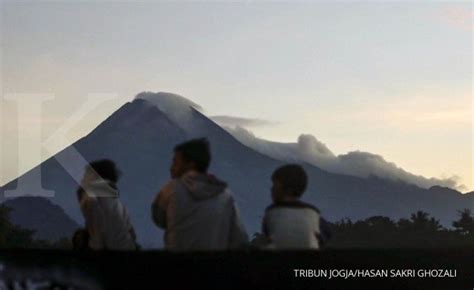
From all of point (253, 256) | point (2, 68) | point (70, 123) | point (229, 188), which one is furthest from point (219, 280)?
point (2, 68)

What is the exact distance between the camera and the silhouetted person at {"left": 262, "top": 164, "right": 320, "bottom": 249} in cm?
386

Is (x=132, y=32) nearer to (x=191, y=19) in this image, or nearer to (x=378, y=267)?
(x=191, y=19)

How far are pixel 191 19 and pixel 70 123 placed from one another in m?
0.78

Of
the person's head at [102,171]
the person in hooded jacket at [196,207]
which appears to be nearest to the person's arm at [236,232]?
the person in hooded jacket at [196,207]

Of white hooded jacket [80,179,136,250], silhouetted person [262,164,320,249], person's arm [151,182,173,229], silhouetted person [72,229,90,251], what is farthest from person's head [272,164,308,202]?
silhouetted person [72,229,90,251]

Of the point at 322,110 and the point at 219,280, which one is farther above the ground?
the point at 322,110

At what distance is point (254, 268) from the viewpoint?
3900 mm

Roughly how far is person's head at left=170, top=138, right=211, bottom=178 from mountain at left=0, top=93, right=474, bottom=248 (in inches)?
A: 1.2

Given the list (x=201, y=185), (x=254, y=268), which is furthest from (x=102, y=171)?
(x=254, y=268)

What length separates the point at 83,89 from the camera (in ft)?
13.1

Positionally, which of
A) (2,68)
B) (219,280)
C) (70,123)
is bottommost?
(219,280)

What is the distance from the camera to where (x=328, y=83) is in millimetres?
3896

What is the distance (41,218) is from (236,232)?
947 mm

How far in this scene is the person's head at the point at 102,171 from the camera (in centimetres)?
393
